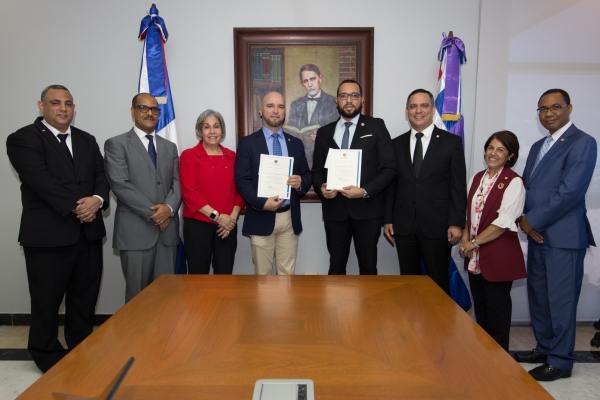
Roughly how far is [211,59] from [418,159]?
2.05m

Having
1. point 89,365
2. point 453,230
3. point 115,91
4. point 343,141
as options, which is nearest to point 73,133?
point 115,91

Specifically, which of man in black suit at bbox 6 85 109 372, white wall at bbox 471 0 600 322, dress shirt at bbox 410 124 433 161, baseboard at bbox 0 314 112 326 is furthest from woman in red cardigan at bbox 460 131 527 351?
baseboard at bbox 0 314 112 326

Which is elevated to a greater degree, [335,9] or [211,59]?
[335,9]

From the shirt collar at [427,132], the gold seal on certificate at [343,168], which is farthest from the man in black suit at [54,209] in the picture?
the shirt collar at [427,132]

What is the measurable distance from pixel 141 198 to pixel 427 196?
2030mm

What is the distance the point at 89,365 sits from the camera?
3.82ft

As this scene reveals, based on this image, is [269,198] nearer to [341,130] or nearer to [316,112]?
[341,130]

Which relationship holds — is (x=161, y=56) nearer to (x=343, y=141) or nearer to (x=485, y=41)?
(x=343, y=141)

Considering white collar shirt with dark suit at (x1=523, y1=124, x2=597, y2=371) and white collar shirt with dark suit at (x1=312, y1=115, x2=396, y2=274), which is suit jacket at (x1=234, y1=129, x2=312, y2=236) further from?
white collar shirt with dark suit at (x1=523, y1=124, x2=597, y2=371)

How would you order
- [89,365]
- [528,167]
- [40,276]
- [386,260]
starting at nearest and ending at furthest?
[89,365] < [40,276] < [528,167] < [386,260]

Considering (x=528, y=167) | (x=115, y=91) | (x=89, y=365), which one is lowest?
(x=89, y=365)

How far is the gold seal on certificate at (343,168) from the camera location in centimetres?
285

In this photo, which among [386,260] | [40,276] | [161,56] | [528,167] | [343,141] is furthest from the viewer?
[386,260]

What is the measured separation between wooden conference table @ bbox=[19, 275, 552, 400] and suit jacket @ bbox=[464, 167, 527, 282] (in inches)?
36.6
